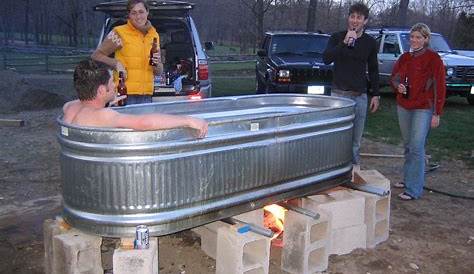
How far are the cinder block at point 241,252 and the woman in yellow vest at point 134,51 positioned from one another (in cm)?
183

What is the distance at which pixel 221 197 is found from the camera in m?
3.17

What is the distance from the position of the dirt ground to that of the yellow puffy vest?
142 cm

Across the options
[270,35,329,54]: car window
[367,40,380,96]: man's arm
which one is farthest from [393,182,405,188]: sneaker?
[270,35,329,54]: car window

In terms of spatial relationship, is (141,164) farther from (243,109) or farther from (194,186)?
(243,109)

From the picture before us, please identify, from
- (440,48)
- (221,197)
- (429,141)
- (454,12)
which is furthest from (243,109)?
(454,12)

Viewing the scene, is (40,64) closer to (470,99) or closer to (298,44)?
(298,44)

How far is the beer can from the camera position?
111 inches

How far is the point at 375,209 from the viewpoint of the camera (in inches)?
168

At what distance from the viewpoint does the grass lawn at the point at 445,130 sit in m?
7.96

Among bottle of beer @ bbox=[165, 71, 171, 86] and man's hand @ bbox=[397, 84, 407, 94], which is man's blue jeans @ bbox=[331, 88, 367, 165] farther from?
bottle of beer @ bbox=[165, 71, 171, 86]

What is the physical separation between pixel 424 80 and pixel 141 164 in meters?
3.48

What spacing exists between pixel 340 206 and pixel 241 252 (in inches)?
44.4

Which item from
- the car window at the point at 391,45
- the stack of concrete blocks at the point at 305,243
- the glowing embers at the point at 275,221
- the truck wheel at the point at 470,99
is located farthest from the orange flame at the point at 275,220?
the car window at the point at 391,45

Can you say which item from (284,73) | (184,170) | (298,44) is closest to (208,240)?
(184,170)
